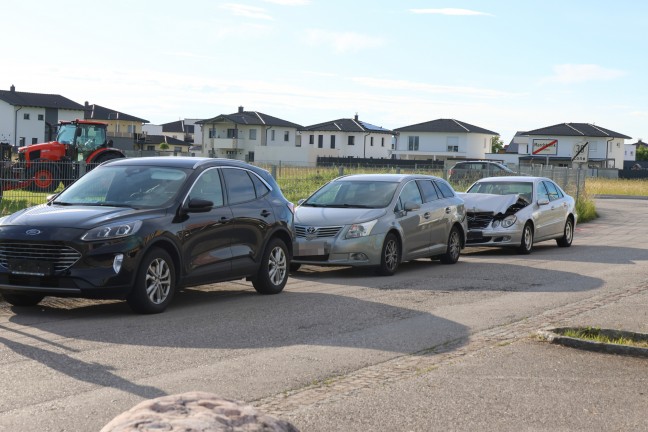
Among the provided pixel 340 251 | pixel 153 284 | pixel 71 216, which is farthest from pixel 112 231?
pixel 340 251

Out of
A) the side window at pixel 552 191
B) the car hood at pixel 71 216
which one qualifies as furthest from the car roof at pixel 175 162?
the side window at pixel 552 191

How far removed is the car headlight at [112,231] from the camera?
34.3ft

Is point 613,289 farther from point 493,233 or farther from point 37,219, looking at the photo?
point 37,219

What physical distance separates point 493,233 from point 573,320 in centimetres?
914

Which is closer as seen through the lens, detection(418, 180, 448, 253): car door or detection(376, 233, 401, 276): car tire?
detection(376, 233, 401, 276): car tire

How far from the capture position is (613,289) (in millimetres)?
14133

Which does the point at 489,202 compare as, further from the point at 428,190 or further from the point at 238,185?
the point at 238,185

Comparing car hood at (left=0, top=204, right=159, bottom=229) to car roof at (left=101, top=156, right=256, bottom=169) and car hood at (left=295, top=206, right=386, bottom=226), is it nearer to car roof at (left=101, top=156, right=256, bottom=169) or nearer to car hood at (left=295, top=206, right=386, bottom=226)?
car roof at (left=101, top=156, right=256, bottom=169)

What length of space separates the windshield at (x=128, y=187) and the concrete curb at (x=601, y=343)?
4467 mm

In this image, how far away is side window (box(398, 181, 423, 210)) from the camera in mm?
16250

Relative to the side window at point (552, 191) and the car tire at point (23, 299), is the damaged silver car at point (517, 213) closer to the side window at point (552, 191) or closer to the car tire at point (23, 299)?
the side window at point (552, 191)

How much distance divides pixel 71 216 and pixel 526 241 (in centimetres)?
1166

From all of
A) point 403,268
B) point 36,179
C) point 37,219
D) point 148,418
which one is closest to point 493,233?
point 403,268

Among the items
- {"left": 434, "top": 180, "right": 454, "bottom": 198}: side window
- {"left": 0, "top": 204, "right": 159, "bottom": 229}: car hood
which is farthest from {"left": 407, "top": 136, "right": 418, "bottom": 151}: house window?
{"left": 0, "top": 204, "right": 159, "bottom": 229}: car hood
